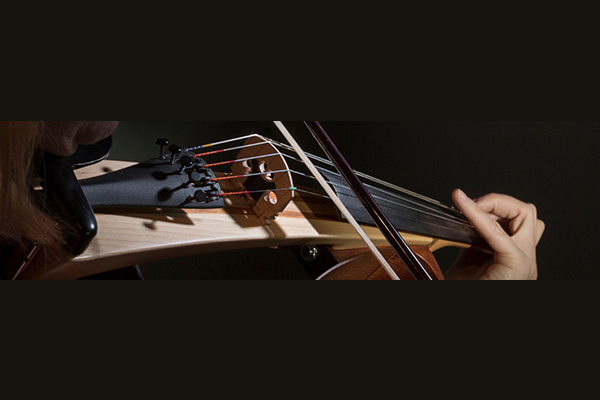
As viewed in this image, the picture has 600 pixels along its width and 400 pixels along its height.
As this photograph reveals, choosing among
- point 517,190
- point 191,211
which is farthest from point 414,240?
point 191,211

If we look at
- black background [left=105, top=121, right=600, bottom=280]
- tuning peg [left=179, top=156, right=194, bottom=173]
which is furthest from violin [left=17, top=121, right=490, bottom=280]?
black background [left=105, top=121, right=600, bottom=280]

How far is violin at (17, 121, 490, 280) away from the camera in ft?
1.33

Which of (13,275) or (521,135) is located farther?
(521,135)

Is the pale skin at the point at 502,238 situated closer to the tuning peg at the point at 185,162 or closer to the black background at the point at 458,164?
the black background at the point at 458,164

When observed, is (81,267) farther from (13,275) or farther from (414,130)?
(414,130)

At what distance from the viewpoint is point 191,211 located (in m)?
0.52

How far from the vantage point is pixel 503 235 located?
82 centimetres

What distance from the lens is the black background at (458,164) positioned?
2.42 ft

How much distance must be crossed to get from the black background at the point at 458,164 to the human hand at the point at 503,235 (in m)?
0.06

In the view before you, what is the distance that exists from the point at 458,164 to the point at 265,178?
28.4 inches

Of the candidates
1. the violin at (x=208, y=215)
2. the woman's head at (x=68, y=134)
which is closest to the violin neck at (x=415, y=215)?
the violin at (x=208, y=215)

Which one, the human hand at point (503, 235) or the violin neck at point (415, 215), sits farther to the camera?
the human hand at point (503, 235)

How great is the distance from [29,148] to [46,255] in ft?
0.41

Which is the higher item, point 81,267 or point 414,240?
point 81,267
